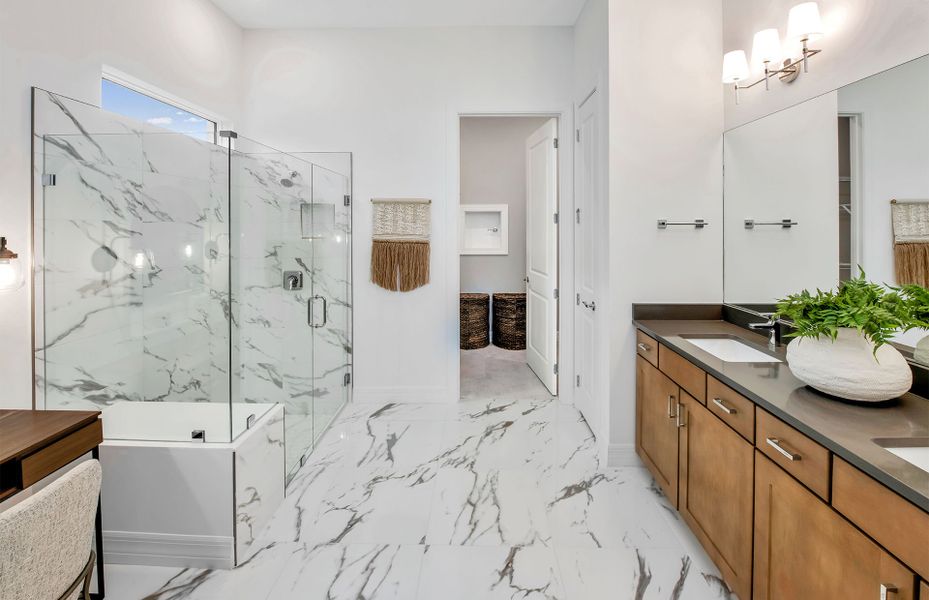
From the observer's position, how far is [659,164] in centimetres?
283

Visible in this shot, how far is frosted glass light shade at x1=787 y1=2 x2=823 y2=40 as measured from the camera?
6.77ft

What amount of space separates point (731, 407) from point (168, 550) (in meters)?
2.16

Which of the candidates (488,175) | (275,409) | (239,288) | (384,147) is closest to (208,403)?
(275,409)

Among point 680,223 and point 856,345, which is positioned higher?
point 680,223

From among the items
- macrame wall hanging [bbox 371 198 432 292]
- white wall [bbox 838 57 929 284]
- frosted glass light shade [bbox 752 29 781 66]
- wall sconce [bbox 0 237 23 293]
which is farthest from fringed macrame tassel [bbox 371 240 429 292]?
white wall [bbox 838 57 929 284]

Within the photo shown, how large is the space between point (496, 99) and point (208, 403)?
115 inches

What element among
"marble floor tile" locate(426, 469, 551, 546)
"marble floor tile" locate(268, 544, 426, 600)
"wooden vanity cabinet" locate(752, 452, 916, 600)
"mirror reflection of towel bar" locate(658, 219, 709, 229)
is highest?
"mirror reflection of towel bar" locate(658, 219, 709, 229)

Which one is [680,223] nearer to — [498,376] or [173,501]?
[498,376]

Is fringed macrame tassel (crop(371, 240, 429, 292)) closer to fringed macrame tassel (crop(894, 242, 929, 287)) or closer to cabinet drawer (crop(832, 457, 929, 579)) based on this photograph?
fringed macrame tassel (crop(894, 242, 929, 287))

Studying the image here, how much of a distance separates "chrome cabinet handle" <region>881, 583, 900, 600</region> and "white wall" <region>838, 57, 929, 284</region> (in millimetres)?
1102

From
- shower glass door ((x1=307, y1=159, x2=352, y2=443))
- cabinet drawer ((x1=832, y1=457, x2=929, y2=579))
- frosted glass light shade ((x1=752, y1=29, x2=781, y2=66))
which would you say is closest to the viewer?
cabinet drawer ((x1=832, y1=457, x2=929, y2=579))

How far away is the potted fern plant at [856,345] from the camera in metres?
1.40

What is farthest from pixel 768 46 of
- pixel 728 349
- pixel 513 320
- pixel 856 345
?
pixel 513 320

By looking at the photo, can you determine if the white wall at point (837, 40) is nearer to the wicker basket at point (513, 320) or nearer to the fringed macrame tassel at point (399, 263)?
the fringed macrame tassel at point (399, 263)
